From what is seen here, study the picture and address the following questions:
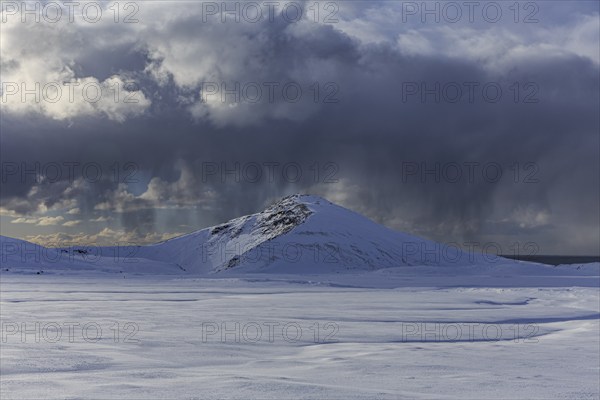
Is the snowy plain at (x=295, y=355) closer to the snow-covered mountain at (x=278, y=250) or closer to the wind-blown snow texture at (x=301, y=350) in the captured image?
the wind-blown snow texture at (x=301, y=350)

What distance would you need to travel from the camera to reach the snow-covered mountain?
107438 mm

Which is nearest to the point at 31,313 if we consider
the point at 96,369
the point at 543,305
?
the point at 96,369

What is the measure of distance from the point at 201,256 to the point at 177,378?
135 meters

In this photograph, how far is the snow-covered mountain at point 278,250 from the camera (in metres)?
107

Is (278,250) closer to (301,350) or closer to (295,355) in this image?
(301,350)

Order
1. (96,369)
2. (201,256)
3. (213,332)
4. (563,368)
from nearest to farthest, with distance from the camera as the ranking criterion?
(96,369)
(563,368)
(213,332)
(201,256)

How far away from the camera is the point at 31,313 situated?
73.5 ft

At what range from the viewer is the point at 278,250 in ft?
384

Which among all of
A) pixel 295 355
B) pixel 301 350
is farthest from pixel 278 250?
pixel 295 355

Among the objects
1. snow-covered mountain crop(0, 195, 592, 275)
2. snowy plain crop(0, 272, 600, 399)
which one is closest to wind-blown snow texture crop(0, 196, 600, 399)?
snowy plain crop(0, 272, 600, 399)

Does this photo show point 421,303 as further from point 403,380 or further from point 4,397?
point 4,397

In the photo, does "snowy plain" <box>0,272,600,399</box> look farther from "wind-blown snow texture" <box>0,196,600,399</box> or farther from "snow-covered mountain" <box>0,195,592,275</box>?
"snow-covered mountain" <box>0,195,592,275</box>

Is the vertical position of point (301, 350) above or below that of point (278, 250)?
below

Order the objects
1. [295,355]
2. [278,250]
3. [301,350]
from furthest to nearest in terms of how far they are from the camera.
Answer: [278,250] → [301,350] → [295,355]
